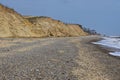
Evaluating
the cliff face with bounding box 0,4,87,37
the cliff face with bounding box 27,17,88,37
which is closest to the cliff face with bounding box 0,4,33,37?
the cliff face with bounding box 0,4,87,37

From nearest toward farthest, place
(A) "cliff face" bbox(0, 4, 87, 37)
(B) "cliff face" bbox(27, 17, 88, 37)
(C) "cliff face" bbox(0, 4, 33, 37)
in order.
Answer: (C) "cliff face" bbox(0, 4, 33, 37) < (A) "cliff face" bbox(0, 4, 87, 37) < (B) "cliff face" bbox(27, 17, 88, 37)

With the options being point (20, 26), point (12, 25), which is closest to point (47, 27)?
point (20, 26)

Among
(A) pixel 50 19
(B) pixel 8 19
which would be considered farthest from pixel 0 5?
(A) pixel 50 19

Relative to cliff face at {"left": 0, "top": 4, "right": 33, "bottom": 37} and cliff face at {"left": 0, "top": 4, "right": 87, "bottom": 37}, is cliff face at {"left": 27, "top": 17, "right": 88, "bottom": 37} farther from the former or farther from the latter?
cliff face at {"left": 0, "top": 4, "right": 33, "bottom": 37}

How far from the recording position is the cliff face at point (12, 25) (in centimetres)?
6278

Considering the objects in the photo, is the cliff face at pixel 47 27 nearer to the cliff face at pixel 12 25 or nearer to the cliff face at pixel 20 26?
the cliff face at pixel 20 26

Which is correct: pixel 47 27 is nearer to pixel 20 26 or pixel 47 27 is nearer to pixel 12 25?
pixel 20 26

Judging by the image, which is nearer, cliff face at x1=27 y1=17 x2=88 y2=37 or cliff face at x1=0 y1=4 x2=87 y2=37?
cliff face at x1=0 y1=4 x2=87 y2=37

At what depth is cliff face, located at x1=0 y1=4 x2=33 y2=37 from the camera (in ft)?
206

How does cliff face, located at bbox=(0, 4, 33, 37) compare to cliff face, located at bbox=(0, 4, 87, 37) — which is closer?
cliff face, located at bbox=(0, 4, 33, 37)

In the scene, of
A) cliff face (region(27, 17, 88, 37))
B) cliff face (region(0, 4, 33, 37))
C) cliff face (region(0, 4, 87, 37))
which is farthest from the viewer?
cliff face (region(27, 17, 88, 37))

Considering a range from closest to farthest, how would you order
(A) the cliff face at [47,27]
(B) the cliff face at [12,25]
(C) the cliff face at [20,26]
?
1. (B) the cliff face at [12,25]
2. (C) the cliff face at [20,26]
3. (A) the cliff face at [47,27]

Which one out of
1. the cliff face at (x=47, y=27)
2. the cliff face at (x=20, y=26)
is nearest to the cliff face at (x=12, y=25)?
the cliff face at (x=20, y=26)

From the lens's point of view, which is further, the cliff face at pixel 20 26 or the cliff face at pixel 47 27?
the cliff face at pixel 47 27
